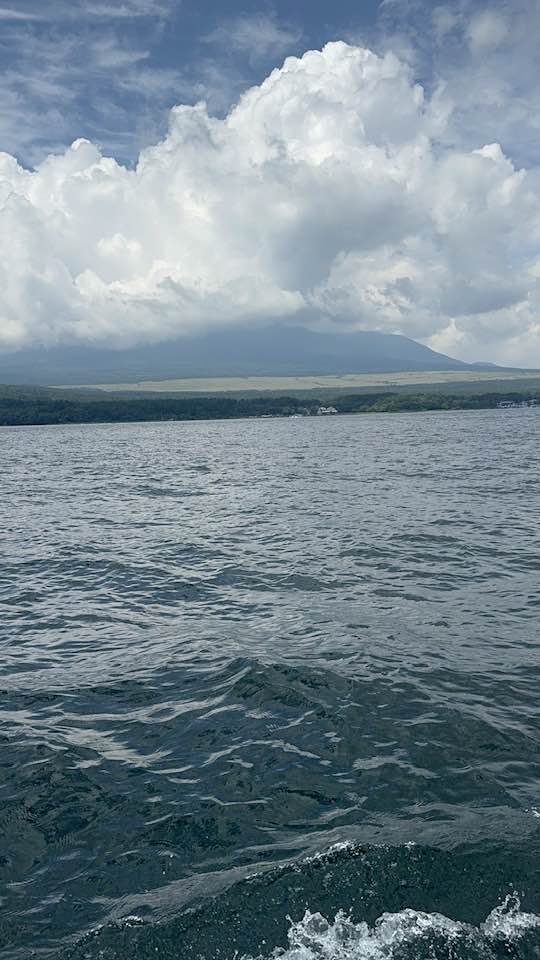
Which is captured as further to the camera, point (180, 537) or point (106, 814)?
→ point (180, 537)

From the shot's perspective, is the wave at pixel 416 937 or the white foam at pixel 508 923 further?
the white foam at pixel 508 923

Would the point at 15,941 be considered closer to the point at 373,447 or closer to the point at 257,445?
the point at 373,447

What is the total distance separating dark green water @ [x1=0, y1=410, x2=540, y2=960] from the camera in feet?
29.0

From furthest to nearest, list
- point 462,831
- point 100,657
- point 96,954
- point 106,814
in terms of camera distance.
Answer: point 100,657, point 106,814, point 462,831, point 96,954

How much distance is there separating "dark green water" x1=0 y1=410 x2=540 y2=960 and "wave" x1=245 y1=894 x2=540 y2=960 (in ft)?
0.10

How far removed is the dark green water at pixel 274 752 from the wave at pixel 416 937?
0.03m

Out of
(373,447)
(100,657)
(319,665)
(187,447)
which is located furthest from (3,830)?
(187,447)

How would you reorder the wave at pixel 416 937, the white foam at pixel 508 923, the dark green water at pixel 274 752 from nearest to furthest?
1. the wave at pixel 416 937
2. the white foam at pixel 508 923
3. the dark green water at pixel 274 752

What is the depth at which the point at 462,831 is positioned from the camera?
10.3 m

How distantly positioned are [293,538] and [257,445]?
282 ft

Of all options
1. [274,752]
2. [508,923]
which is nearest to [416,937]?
[508,923]

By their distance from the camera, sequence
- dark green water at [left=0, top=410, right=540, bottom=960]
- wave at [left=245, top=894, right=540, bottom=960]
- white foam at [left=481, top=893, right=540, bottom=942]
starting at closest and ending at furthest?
wave at [left=245, top=894, right=540, bottom=960], white foam at [left=481, top=893, right=540, bottom=942], dark green water at [left=0, top=410, right=540, bottom=960]

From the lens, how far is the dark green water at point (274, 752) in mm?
8836

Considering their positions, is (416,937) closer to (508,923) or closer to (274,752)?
(508,923)
